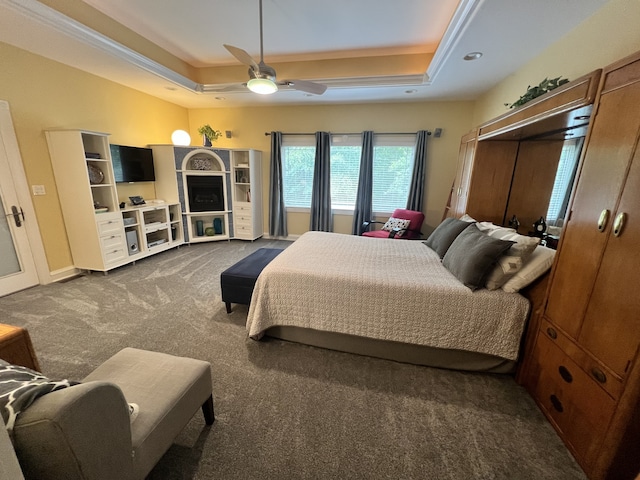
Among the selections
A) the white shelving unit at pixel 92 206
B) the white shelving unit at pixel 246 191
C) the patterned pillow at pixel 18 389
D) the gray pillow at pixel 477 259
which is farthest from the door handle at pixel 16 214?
the gray pillow at pixel 477 259

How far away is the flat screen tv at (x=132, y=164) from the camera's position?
12.7ft

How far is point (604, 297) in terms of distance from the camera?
1259mm

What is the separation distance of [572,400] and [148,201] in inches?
219

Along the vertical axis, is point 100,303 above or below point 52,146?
below

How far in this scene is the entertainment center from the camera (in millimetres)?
3304

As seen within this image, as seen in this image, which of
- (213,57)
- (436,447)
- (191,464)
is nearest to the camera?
(191,464)

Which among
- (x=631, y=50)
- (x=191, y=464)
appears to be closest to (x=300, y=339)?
(x=191, y=464)

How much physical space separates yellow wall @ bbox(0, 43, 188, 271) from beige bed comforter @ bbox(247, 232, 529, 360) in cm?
317

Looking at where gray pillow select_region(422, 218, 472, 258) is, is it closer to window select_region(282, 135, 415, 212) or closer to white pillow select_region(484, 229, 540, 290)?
white pillow select_region(484, 229, 540, 290)

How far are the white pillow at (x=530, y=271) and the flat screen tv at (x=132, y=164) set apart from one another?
4938 millimetres

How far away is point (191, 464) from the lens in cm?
132

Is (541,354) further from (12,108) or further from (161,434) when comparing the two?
(12,108)

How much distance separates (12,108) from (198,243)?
2.91 m

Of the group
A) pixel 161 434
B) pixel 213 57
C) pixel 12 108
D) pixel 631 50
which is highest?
pixel 213 57
